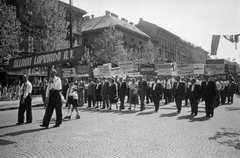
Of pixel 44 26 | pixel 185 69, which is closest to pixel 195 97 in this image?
pixel 185 69

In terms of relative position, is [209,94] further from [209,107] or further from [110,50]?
[110,50]

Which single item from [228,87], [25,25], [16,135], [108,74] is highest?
[25,25]

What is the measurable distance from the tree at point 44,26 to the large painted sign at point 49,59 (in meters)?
12.9

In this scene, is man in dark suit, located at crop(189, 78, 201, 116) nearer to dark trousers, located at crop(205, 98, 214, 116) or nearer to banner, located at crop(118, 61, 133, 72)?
dark trousers, located at crop(205, 98, 214, 116)

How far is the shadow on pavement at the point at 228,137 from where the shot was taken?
18.6 ft

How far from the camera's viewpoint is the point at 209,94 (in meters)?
10.4

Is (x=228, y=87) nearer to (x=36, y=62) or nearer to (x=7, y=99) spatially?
(x=36, y=62)

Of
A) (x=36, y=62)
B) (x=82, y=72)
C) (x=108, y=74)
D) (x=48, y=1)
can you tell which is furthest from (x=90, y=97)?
(x=48, y=1)

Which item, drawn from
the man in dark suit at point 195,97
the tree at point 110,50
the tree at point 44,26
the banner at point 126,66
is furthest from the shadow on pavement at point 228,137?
the tree at point 110,50

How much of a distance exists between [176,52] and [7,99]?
193 ft

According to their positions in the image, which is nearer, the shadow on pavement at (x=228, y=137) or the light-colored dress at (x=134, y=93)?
the shadow on pavement at (x=228, y=137)

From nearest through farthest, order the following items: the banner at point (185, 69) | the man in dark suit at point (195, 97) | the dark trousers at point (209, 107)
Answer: the dark trousers at point (209, 107), the man in dark suit at point (195, 97), the banner at point (185, 69)

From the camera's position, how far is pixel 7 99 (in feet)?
70.4

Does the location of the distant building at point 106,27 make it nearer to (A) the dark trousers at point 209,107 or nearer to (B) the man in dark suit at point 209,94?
(B) the man in dark suit at point 209,94
